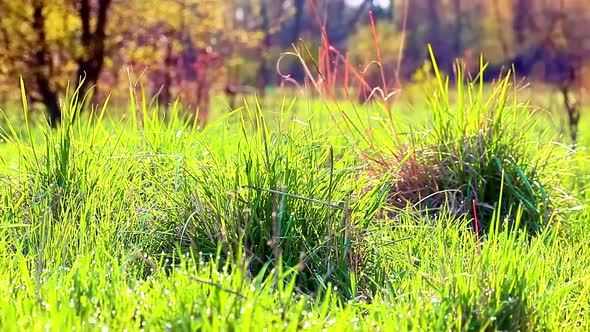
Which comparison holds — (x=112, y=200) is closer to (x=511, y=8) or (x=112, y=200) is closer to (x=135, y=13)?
(x=135, y=13)

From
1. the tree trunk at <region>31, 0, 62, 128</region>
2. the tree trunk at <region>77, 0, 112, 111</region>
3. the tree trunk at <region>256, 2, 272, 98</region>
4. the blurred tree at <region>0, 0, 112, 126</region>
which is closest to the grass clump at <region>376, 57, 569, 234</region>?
the tree trunk at <region>256, 2, 272, 98</region>

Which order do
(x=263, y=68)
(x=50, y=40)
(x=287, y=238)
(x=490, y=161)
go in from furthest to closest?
(x=263, y=68) → (x=50, y=40) → (x=490, y=161) → (x=287, y=238)

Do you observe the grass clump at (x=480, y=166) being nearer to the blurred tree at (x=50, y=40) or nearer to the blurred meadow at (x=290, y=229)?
the blurred meadow at (x=290, y=229)

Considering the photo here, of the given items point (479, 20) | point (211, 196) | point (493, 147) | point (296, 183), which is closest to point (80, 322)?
point (211, 196)

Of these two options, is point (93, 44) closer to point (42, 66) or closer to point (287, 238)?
point (42, 66)

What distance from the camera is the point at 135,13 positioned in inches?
321

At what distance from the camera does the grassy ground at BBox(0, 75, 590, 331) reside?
1.88m

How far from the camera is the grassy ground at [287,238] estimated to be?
6.17 feet

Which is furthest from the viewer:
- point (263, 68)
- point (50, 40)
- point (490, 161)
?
point (263, 68)

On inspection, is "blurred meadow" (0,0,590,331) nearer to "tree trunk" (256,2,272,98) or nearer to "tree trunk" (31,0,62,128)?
"tree trunk" (256,2,272,98)

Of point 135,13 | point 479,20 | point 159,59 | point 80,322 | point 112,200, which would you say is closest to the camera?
point 80,322

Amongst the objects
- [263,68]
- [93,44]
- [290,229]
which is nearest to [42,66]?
[93,44]

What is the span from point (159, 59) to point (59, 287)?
7.01 meters

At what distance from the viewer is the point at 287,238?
8.20 ft
